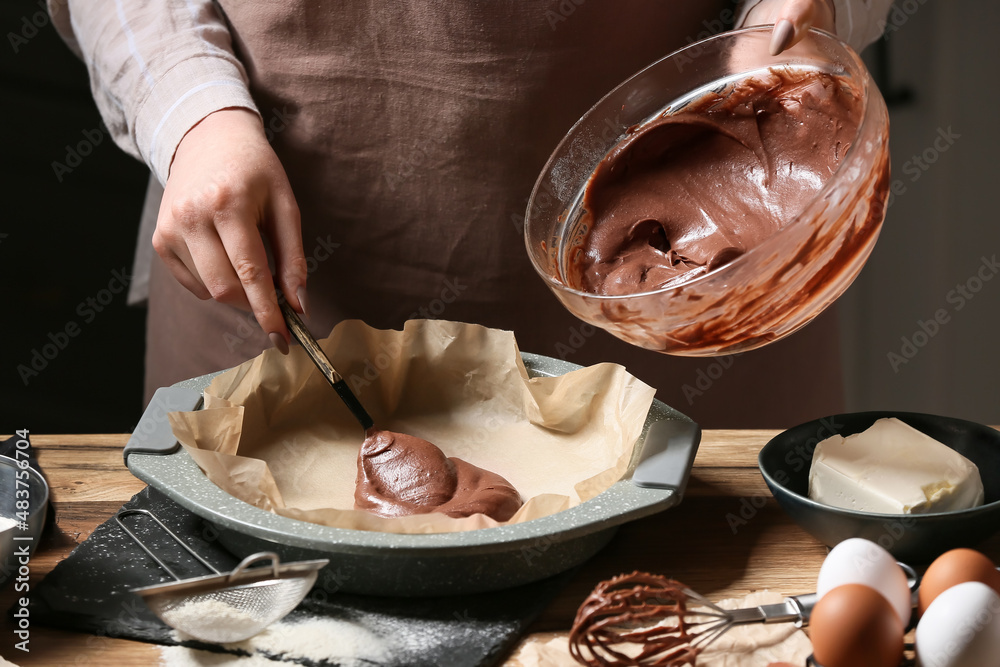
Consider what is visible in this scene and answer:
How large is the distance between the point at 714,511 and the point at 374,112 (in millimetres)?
715

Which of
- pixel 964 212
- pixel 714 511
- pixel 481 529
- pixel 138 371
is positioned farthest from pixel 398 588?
pixel 964 212

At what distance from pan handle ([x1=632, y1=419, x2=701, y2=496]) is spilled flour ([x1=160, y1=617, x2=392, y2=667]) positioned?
0.99 ft

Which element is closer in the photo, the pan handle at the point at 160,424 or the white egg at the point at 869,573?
the white egg at the point at 869,573

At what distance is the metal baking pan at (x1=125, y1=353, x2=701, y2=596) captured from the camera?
0.81 metres

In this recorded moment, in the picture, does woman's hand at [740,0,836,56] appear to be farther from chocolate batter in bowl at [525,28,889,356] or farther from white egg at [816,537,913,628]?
white egg at [816,537,913,628]

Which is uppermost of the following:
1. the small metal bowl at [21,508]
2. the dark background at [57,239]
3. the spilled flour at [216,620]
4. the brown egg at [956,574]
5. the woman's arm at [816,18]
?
the woman's arm at [816,18]

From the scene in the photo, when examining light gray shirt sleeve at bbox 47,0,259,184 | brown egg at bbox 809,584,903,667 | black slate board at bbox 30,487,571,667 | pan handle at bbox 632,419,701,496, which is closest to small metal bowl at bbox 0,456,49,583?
black slate board at bbox 30,487,571,667

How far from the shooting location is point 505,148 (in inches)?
51.3

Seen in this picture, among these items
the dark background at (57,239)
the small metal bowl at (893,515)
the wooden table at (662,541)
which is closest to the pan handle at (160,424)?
the wooden table at (662,541)

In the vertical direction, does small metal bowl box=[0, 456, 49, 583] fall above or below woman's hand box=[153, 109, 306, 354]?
below

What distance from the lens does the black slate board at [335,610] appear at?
784 mm

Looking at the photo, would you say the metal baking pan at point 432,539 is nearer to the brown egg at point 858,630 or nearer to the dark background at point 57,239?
the brown egg at point 858,630

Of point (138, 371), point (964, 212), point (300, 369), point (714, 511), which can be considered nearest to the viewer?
point (714, 511)

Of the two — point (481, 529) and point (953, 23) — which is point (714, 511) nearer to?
point (481, 529)
